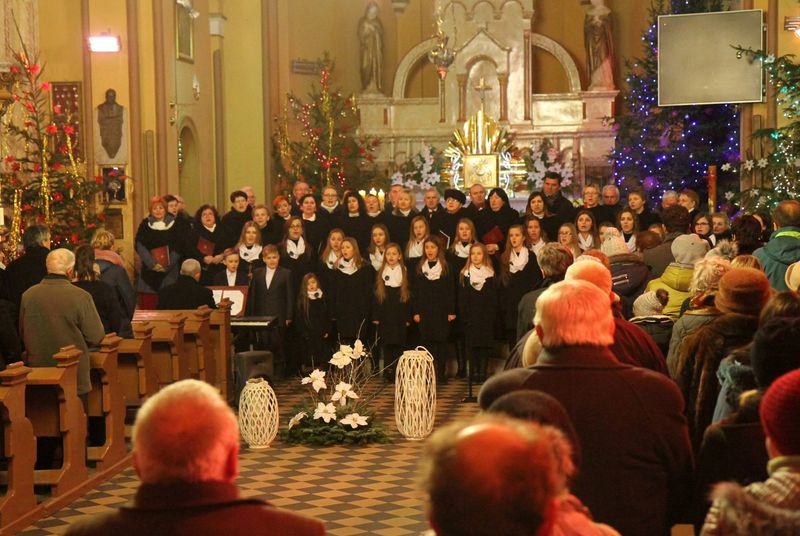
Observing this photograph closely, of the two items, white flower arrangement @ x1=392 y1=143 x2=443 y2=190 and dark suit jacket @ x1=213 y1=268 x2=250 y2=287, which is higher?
white flower arrangement @ x1=392 y1=143 x2=443 y2=190

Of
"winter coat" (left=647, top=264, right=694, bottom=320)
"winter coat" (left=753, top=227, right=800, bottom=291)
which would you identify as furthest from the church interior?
"winter coat" (left=753, top=227, right=800, bottom=291)

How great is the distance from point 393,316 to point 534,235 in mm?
1638

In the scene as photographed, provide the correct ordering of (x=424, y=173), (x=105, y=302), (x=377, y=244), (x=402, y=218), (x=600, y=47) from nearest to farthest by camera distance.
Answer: (x=105, y=302), (x=377, y=244), (x=402, y=218), (x=424, y=173), (x=600, y=47)

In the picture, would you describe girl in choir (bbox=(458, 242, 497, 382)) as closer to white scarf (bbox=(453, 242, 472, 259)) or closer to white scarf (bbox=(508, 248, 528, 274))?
white scarf (bbox=(508, 248, 528, 274))

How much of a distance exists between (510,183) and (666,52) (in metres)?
6.10

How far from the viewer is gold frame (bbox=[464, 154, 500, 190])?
20.4m

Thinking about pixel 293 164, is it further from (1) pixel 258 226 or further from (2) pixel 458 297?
(2) pixel 458 297

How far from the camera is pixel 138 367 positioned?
963cm

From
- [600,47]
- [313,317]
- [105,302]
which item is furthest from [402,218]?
[600,47]

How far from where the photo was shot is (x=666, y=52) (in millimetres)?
15266

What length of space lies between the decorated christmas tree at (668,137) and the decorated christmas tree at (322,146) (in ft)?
14.2

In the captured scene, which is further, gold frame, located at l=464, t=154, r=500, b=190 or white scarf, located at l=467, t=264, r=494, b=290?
gold frame, located at l=464, t=154, r=500, b=190

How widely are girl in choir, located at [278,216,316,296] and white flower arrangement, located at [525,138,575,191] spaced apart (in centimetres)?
830

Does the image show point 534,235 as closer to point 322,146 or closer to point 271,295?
point 271,295
